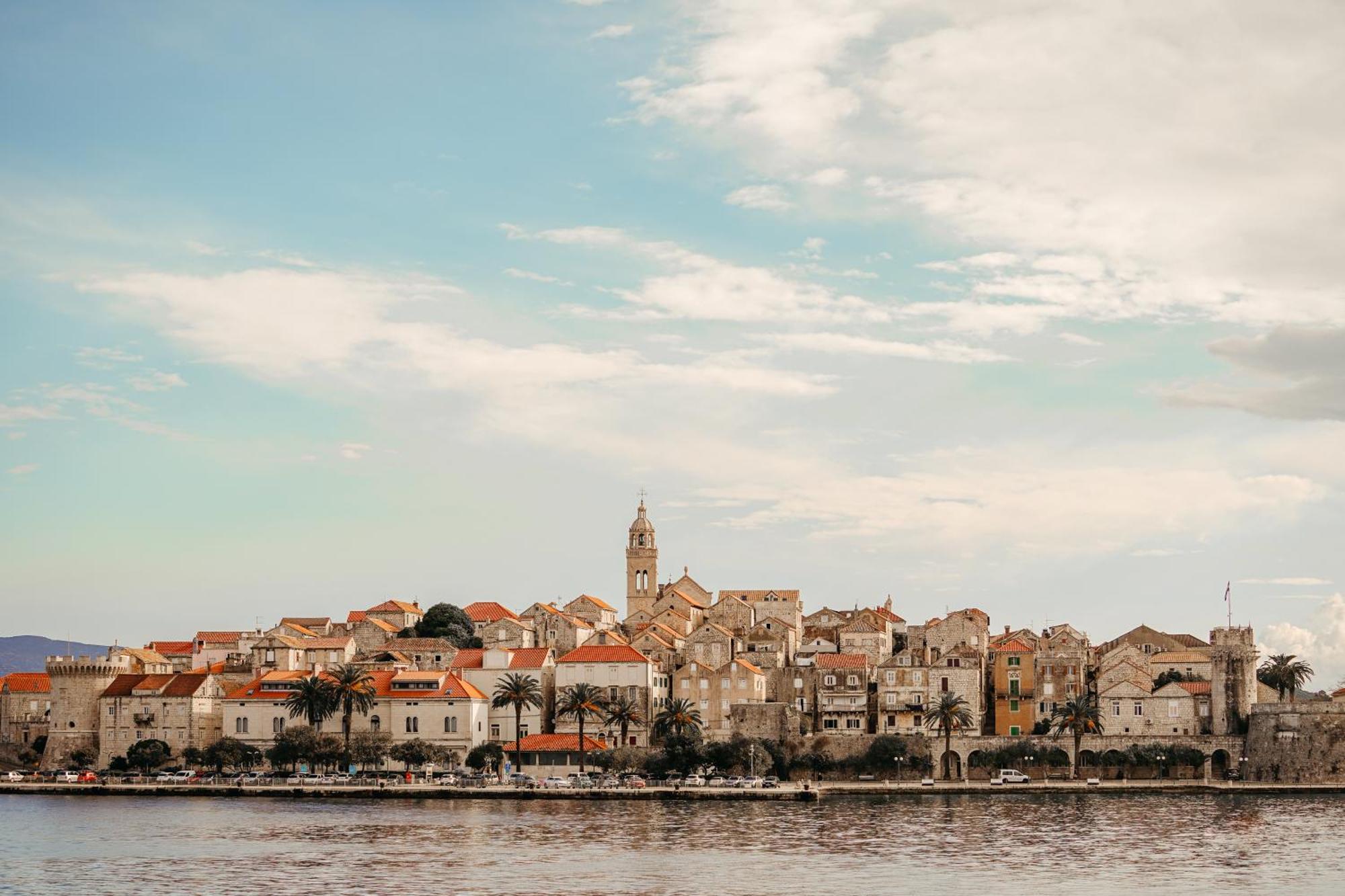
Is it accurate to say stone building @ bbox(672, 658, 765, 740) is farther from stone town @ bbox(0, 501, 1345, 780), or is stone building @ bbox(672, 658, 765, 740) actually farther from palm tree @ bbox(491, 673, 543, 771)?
palm tree @ bbox(491, 673, 543, 771)

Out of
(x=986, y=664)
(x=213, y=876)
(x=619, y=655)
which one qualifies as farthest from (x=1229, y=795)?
(x=213, y=876)

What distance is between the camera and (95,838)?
84.4m

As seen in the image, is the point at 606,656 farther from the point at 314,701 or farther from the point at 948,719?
the point at 948,719

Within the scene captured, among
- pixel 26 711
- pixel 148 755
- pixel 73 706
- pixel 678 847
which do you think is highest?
pixel 73 706

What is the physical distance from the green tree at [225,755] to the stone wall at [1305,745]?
230 ft

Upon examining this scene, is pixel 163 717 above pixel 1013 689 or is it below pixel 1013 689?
below

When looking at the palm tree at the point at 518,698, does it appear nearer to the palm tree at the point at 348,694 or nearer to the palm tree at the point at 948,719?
the palm tree at the point at 348,694

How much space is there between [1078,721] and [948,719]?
28.5 feet

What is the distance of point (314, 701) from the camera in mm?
118625

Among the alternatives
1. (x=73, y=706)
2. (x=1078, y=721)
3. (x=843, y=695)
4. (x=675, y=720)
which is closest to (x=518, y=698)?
(x=675, y=720)

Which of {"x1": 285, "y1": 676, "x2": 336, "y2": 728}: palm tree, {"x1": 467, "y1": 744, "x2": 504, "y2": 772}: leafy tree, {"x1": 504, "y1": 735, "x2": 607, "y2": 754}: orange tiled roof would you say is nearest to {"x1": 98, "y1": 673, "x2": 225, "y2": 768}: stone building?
{"x1": 285, "y1": 676, "x2": 336, "y2": 728}: palm tree

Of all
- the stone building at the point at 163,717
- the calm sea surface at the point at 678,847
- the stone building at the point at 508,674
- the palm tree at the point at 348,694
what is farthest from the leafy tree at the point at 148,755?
the stone building at the point at 508,674

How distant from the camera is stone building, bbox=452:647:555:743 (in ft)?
414

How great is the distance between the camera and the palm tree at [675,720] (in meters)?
120
